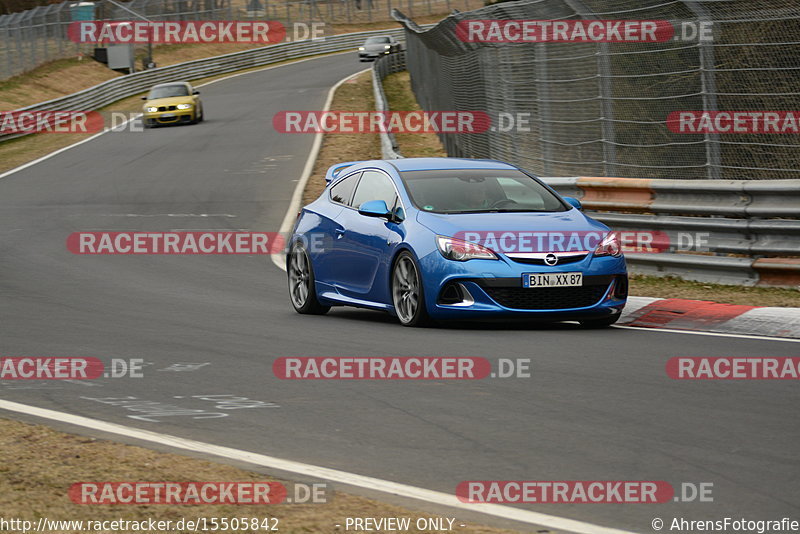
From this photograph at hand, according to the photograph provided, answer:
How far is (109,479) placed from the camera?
5629 mm

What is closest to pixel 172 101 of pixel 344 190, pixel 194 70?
pixel 194 70

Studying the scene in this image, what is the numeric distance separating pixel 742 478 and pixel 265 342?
5148 millimetres

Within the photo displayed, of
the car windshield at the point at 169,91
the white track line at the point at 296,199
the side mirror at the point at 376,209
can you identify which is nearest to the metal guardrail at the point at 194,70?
the car windshield at the point at 169,91

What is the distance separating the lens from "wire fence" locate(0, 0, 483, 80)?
5469 cm

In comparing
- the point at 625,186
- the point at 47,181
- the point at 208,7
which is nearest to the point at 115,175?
the point at 47,181

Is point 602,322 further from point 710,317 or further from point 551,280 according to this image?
point 551,280

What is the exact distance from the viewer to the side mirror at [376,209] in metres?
11.0

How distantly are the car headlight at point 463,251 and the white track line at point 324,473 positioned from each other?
3886 millimetres

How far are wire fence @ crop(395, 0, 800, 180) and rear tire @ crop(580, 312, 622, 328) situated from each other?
2584 millimetres

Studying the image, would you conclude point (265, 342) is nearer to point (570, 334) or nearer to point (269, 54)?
point (570, 334)

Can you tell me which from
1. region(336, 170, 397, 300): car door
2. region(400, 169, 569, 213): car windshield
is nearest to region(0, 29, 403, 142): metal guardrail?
region(336, 170, 397, 300): car door

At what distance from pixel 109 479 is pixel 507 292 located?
5043 millimetres

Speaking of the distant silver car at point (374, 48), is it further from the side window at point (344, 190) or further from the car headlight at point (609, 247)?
the car headlight at point (609, 247)

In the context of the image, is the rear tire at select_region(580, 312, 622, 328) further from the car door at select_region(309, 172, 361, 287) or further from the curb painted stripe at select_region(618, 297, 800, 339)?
the car door at select_region(309, 172, 361, 287)
